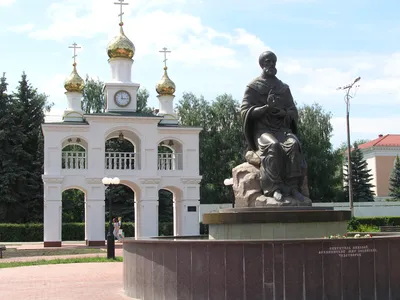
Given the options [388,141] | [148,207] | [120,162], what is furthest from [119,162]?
[388,141]

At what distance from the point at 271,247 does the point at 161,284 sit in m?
1.88

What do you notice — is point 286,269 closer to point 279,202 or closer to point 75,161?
point 279,202

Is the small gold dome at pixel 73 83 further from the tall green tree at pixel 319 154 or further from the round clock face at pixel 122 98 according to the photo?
the tall green tree at pixel 319 154

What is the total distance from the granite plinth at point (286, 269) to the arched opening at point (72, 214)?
30997 millimetres

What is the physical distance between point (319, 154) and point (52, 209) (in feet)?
78.6

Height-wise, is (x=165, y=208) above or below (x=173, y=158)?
below

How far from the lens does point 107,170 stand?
104 ft

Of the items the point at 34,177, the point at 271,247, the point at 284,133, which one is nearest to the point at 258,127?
the point at 284,133

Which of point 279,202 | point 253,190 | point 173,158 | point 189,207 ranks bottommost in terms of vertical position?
point 189,207

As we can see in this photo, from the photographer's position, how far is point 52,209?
3059 centimetres

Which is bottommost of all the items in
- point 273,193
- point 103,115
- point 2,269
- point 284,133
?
point 2,269

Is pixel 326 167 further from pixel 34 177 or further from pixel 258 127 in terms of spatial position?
pixel 258 127

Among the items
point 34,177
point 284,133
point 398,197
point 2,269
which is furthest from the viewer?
point 398,197

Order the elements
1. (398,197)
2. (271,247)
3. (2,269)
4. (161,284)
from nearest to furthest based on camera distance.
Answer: (271,247) → (161,284) → (2,269) → (398,197)
